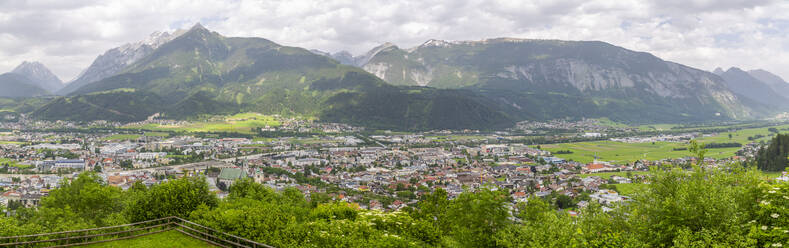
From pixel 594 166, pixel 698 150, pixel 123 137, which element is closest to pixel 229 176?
pixel 698 150

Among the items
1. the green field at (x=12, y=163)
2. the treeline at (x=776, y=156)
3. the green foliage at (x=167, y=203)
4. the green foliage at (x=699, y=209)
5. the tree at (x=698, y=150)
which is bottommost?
the green field at (x=12, y=163)

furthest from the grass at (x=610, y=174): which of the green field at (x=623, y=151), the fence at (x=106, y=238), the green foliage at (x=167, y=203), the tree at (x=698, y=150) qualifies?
the fence at (x=106, y=238)

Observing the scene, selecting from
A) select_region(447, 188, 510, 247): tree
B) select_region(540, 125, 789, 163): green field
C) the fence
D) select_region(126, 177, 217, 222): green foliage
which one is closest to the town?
select_region(540, 125, 789, 163): green field

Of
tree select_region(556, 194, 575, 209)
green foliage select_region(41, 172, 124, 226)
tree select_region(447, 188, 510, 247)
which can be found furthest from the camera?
tree select_region(556, 194, 575, 209)

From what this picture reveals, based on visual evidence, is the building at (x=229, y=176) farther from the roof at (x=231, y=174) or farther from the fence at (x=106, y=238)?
the fence at (x=106, y=238)

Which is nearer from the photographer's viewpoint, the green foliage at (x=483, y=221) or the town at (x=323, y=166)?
the green foliage at (x=483, y=221)

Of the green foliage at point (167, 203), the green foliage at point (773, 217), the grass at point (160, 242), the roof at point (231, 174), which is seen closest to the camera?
the green foliage at point (773, 217)

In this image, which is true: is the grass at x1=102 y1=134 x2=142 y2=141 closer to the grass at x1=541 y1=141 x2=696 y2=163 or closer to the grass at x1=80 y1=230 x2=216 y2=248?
the grass at x1=541 y1=141 x2=696 y2=163
